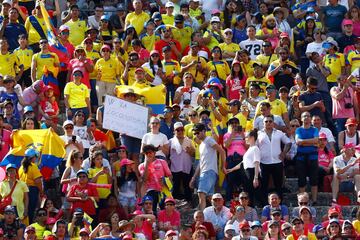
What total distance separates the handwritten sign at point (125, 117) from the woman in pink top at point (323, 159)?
3.08 m

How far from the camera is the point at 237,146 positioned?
3189cm

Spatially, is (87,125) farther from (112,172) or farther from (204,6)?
(204,6)

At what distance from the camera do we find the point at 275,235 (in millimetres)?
29547

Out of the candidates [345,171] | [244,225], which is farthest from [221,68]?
[244,225]

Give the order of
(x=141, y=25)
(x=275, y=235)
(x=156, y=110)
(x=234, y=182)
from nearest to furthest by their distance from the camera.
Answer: (x=275, y=235) < (x=234, y=182) < (x=156, y=110) < (x=141, y=25)

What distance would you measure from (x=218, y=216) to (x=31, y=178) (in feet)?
10.4

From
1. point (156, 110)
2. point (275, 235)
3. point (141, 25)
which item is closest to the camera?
point (275, 235)

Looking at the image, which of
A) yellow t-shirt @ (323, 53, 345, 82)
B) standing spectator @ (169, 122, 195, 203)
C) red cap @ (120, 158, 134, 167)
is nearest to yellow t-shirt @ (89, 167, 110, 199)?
red cap @ (120, 158, 134, 167)

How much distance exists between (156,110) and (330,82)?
12.4ft

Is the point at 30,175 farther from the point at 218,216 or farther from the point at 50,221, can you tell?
the point at 218,216

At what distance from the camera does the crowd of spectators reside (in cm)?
3050

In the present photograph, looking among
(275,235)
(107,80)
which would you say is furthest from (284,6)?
(275,235)

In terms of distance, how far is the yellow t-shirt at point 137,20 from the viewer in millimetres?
37719

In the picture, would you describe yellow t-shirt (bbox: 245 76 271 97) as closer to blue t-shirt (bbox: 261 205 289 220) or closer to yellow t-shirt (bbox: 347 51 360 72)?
yellow t-shirt (bbox: 347 51 360 72)
